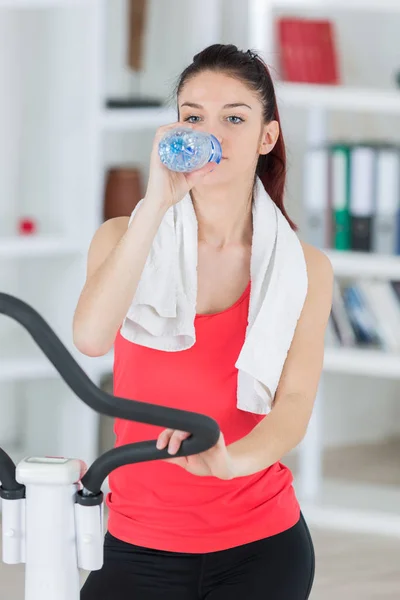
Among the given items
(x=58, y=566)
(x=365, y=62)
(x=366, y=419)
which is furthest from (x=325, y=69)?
(x=58, y=566)

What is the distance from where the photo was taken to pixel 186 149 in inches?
55.3

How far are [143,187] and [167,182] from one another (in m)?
2.17

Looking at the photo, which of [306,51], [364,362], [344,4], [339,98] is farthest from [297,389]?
[306,51]

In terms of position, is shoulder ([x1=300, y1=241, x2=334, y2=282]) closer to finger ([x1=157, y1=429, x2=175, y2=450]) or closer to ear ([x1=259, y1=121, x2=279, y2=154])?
ear ([x1=259, y1=121, x2=279, y2=154])

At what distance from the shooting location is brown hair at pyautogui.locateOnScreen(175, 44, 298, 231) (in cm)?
172

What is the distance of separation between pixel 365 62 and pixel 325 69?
2.03 ft

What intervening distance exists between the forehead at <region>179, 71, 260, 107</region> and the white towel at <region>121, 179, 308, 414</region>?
0.17 metres

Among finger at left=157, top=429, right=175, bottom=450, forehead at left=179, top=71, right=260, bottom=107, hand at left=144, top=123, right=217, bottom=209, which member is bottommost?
finger at left=157, top=429, right=175, bottom=450

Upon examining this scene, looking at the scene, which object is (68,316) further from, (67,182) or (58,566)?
(58,566)

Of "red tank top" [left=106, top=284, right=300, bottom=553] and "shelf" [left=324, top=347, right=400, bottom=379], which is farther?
"shelf" [left=324, top=347, right=400, bottom=379]

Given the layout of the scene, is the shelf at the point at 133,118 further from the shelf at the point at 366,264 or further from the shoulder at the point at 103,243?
the shoulder at the point at 103,243

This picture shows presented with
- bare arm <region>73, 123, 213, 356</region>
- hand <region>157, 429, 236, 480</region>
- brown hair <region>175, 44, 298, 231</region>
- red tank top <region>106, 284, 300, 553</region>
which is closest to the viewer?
hand <region>157, 429, 236, 480</region>

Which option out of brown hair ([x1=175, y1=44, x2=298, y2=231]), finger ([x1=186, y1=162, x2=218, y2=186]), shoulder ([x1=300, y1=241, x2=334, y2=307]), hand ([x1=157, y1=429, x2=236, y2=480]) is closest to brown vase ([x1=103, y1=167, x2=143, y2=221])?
brown hair ([x1=175, y1=44, x2=298, y2=231])

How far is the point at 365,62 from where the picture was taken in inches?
160
